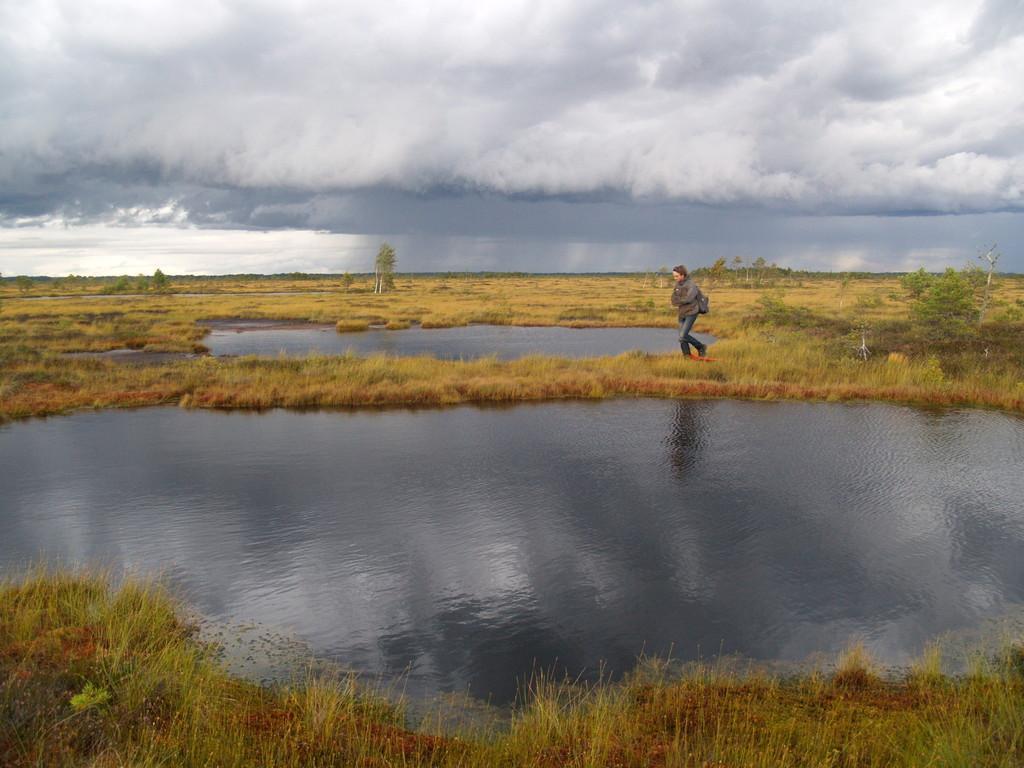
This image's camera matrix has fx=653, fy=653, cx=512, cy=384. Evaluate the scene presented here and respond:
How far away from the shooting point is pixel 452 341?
3953 centimetres

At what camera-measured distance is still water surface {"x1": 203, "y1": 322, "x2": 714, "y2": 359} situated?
113 feet

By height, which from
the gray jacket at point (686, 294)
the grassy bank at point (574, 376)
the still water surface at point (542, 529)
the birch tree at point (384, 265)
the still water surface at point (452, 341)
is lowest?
the still water surface at point (542, 529)

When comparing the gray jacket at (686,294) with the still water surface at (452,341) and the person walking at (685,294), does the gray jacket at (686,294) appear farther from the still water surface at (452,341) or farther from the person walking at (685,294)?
the still water surface at (452,341)

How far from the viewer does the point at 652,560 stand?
31.1 feet

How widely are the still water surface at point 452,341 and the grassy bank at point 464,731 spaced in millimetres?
24785

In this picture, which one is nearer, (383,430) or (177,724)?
(177,724)

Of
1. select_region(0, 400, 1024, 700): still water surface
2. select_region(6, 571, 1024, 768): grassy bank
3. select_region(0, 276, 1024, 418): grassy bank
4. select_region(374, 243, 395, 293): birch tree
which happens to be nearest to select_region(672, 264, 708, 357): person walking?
select_region(0, 276, 1024, 418): grassy bank

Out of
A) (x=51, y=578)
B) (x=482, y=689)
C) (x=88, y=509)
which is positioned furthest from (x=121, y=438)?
(x=482, y=689)

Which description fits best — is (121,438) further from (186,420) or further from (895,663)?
(895,663)

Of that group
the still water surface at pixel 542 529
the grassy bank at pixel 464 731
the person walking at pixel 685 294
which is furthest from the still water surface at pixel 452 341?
the grassy bank at pixel 464 731

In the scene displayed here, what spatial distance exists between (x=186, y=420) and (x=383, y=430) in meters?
5.73

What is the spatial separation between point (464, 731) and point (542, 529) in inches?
197

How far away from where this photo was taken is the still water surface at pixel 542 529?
25.2 ft

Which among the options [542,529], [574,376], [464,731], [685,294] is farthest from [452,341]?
[464,731]
